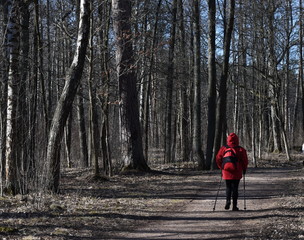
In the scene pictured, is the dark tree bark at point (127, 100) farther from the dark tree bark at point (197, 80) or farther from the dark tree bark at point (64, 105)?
the dark tree bark at point (197, 80)

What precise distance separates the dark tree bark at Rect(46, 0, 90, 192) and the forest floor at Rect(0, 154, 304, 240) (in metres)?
0.69

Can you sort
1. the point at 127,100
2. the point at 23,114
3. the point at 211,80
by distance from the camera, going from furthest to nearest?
the point at 211,80 < the point at 127,100 < the point at 23,114

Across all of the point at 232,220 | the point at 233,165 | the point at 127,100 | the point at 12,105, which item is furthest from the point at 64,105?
the point at 232,220

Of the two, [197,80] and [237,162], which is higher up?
[197,80]

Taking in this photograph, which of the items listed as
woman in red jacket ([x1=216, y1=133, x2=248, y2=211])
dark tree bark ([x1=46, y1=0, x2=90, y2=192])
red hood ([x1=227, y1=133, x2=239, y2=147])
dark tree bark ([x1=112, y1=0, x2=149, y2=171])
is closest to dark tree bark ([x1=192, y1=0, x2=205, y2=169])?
dark tree bark ([x1=112, y1=0, x2=149, y2=171])

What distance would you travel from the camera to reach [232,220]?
8695 mm

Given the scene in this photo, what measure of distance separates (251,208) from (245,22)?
18253 millimetres

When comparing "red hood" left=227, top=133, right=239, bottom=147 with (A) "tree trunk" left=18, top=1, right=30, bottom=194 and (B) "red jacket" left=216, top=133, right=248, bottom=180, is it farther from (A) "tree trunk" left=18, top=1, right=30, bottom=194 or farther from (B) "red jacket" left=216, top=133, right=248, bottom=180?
(A) "tree trunk" left=18, top=1, right=30, bottom=194

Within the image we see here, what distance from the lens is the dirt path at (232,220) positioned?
7.52 meters

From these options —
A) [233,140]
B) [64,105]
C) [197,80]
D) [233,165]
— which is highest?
[197,80]

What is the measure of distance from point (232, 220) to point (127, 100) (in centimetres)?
805

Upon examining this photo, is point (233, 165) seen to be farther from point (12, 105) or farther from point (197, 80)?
point (197, 80)

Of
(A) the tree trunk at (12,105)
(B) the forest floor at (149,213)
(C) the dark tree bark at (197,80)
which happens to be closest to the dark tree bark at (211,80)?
(C) the dark tree bark at (197,80)

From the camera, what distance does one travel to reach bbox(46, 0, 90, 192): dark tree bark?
11125 mm
